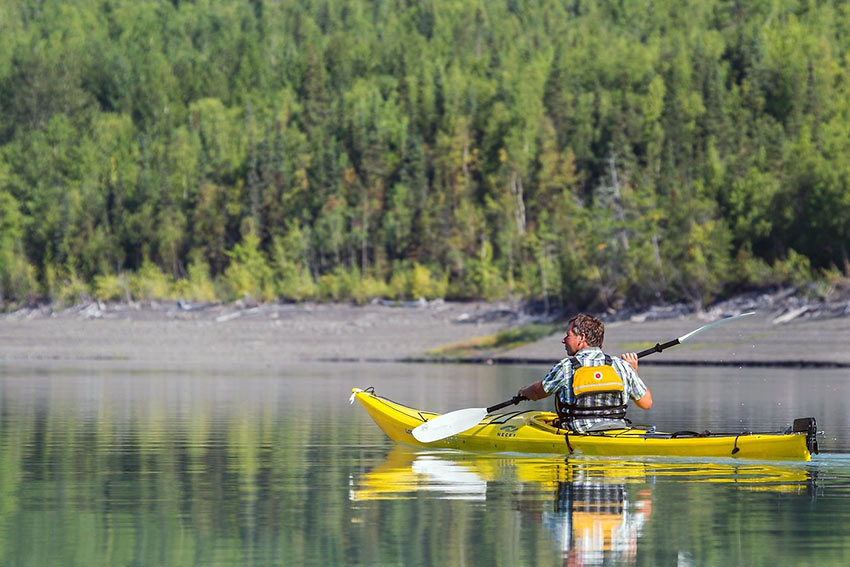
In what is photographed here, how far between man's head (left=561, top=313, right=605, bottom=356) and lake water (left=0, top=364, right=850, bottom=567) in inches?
59.3

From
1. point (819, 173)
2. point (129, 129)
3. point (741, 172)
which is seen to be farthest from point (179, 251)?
point (819, 173)

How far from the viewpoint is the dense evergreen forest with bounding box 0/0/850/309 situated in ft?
276

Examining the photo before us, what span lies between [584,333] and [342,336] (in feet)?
217

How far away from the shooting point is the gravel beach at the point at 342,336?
213 ft

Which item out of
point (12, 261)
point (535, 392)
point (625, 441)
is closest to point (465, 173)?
point (12, 261)

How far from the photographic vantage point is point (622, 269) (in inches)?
3278

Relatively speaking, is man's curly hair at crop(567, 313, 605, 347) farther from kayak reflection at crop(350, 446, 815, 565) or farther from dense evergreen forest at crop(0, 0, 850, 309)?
dense evergreen forest at crop(0, 0, 850, 309)

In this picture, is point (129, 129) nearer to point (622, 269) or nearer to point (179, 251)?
point (179, 251)

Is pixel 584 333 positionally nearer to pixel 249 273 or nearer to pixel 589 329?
pixel 589 329

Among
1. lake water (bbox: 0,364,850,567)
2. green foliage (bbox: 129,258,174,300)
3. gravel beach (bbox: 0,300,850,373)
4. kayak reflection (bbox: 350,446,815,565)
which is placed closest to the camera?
lake water (bbox: 0,364,850,567)

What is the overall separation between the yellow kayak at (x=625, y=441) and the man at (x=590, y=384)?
0.69 feet

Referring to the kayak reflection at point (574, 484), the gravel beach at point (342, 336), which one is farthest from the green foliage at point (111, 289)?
the kayak reflection at point (574, 484)

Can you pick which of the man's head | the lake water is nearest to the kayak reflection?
the lake water

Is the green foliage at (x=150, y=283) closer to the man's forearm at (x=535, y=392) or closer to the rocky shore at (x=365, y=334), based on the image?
the rocky shore at (x=365, y=334)
